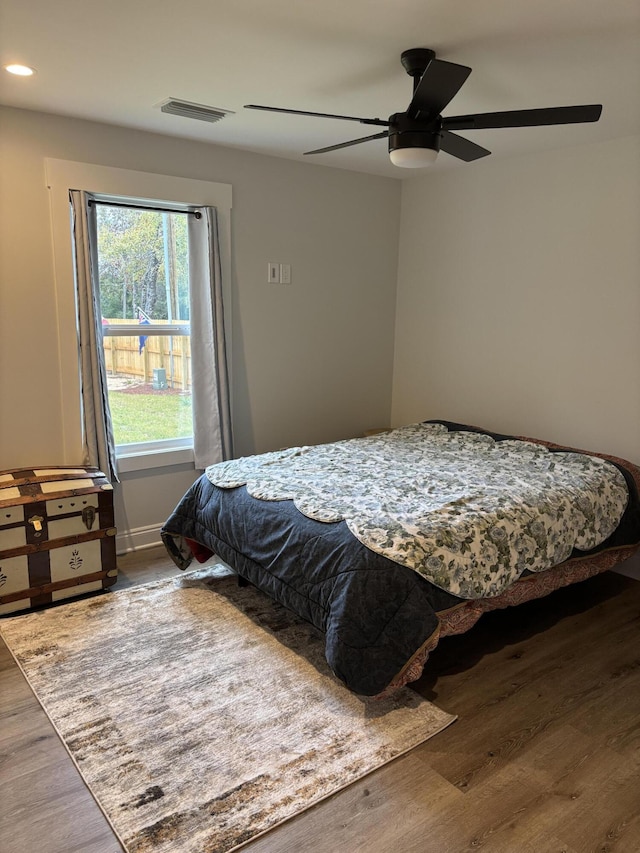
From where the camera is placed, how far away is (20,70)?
2498 mm

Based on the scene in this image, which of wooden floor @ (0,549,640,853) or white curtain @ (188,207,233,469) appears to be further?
white curtain @ (188,207,233,469)

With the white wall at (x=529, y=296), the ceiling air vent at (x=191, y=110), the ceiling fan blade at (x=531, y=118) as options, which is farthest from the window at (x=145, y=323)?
the ceiling fan blade at (x=531, y=118)

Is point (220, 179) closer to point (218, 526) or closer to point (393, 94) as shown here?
point (393, 94)

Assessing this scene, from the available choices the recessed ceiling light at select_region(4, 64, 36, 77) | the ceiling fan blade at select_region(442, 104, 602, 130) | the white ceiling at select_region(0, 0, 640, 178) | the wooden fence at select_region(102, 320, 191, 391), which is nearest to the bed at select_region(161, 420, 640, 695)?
the wooden fence at select_region(102, 320, 191, 391)

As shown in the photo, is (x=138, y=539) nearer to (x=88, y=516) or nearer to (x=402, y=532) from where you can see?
(x=88, y=516)

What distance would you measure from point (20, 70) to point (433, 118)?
65.8 inches

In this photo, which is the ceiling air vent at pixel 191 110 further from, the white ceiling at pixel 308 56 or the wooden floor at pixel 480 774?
the wooden floor at pixel 480 774

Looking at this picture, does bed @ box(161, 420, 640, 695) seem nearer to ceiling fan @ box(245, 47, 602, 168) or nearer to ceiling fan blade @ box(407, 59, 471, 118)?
ceiling fan @ box(245, 47, 602, 168)

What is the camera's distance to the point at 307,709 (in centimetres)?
228

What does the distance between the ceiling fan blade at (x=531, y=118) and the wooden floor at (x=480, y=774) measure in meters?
2.13

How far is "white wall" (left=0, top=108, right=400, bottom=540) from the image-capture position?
10.3 feet

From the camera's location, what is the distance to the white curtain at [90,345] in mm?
3227

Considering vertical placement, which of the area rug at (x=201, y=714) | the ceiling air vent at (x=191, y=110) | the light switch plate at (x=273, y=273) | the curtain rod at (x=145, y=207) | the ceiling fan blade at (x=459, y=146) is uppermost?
the ceiling air vent at (x=191, y=110)

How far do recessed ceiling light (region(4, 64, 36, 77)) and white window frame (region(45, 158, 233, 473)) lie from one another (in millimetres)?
607
